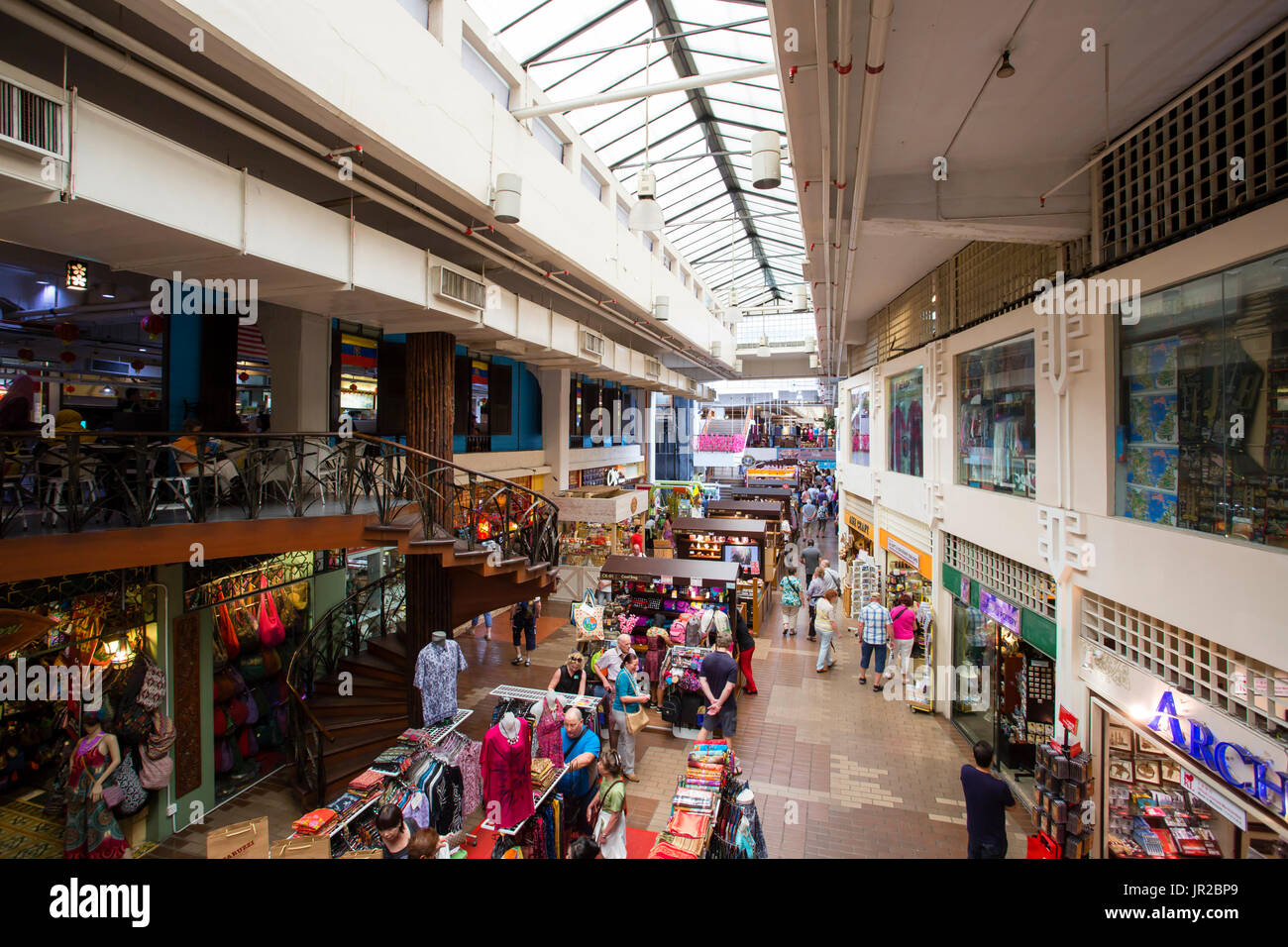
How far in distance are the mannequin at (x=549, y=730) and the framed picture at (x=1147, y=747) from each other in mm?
5139

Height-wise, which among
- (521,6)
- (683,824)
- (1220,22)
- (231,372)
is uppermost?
(521,6)

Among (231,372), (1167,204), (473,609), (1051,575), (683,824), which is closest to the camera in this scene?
(683,824)

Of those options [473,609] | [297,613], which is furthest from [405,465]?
[297,613]

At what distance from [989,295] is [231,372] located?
33.2 feet

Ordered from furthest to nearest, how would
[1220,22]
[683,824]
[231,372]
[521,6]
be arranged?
[231,372] < [521,6] < [683,824] < [1220,22]

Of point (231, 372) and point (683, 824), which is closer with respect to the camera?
point (683, 824)

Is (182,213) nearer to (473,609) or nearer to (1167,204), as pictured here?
(473,609)

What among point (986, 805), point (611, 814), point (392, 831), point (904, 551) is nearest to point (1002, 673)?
point (986, 805)

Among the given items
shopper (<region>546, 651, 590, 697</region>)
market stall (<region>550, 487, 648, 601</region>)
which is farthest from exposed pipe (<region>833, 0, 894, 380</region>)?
market stall (<region>550, 487, 648, 601</region>)

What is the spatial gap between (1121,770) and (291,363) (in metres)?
10.8

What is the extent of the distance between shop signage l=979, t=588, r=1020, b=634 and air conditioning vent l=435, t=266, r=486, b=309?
25.0ft

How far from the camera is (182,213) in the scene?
4.42 m

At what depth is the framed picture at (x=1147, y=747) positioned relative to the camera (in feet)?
15.6

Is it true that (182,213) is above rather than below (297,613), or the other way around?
above
